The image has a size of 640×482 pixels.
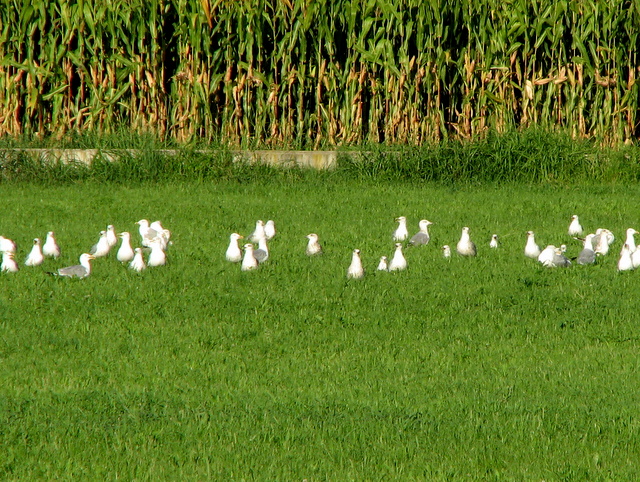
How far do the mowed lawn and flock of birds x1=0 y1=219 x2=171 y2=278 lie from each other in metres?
0.14

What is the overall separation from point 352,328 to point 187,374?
5.28 ft

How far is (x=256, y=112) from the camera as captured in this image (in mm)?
17609

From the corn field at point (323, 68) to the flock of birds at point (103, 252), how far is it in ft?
18.6

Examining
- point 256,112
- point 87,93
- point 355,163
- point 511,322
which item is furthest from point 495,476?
point 87,93

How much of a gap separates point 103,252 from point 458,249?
3.67 m

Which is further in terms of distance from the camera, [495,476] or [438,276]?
[438,276]

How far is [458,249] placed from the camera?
10984 millimetres

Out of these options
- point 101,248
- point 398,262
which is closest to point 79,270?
point 101,248

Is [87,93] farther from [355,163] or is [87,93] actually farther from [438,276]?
[438,276]

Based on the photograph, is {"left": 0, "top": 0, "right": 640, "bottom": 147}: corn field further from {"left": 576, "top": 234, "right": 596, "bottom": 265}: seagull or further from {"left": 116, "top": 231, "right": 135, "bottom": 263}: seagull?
{"left": 116, "top": 231, "right": 135, "bottom": 263}: seagull

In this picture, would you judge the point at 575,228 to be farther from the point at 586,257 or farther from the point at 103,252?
the point at 103,252

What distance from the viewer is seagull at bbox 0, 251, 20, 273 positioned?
10102 millimetres

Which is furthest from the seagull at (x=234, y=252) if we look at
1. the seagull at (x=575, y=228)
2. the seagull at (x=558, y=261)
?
the seagull at (x=575, y=228)

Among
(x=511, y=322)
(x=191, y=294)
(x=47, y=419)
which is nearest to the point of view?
(x=47, y=419)
